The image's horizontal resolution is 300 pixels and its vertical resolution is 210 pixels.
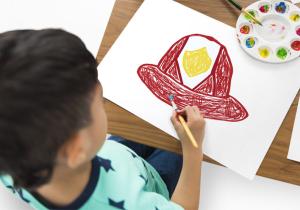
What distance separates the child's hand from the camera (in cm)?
71

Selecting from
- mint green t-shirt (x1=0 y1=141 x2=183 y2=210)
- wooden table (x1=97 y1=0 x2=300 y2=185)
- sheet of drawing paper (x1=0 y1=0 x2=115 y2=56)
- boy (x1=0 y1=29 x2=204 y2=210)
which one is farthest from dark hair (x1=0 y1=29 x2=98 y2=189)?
sheet of drawing paper (x1=0 y1=0 x2=115 y2=56)

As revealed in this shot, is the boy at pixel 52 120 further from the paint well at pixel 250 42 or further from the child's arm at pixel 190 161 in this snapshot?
the paint well at pixel 250 42

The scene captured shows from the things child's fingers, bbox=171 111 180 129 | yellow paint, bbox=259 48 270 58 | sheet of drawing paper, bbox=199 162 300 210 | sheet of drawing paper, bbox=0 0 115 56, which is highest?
yellow paint, bbox=259 48 270 58

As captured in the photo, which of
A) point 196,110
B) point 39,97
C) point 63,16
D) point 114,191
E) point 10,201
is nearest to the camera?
point 39,97

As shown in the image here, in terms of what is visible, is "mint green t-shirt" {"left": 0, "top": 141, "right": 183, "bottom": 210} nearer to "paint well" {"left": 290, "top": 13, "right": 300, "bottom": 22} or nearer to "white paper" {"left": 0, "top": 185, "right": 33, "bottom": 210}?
"white paper" {"left": 0, "top": 185, "right": 33, "bottom": 210}

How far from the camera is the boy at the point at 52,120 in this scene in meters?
0.44

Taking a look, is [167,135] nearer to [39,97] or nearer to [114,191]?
[114,191]

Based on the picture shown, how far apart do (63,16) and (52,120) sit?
82 cm

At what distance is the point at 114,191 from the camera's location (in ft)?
2.05

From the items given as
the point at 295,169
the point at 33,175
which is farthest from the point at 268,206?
the point at 33,175

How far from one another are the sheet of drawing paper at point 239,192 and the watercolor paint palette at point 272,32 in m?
0.37

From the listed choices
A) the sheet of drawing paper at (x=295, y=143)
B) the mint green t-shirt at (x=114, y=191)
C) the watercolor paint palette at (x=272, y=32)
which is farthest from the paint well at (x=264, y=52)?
the mint green t-shirt at (x=114, y=191)

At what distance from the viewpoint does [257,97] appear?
28.9 inches

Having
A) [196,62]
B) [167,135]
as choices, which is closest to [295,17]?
[196,62]
